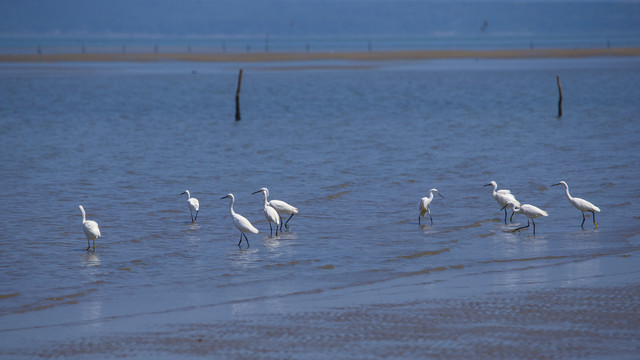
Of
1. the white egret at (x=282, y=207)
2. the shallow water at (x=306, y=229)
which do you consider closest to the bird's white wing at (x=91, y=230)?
the shallow water at (x=306, y=229)

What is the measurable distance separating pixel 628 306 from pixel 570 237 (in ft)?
15.4

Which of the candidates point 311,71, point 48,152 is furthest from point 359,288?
point 311,71

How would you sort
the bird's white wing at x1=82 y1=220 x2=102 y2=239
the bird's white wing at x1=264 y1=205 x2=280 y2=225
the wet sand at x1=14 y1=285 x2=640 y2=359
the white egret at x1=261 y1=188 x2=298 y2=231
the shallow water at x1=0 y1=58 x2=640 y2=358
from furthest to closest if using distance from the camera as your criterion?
the white egret at x1=261 y1=188 x2=298 y2=231, the bird's white wing at x1=264 y1=205 x2=280 y2=225, the bird's white wing at x1=82 y1=220 x2=102 y2=239, the shallow water at x1=0 y1=58 x2=640 y2=358, the wet sand at x1=14 y1=285 x2=640 y2=359

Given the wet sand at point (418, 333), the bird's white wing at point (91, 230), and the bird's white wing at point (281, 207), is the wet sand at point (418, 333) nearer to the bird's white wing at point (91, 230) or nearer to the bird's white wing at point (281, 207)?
the bird's white wing at point (91, 230)

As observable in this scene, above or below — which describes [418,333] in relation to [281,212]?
below

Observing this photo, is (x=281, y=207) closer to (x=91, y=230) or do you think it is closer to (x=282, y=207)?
(x=282, y=207)

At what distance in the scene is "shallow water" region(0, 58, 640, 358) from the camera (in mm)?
10586

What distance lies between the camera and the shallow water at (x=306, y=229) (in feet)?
34.7

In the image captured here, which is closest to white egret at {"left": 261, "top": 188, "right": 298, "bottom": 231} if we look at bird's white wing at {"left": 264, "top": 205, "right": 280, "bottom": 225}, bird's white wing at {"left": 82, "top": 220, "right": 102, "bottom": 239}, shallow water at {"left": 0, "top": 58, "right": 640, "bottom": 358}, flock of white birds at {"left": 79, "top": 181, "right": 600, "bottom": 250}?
flock of white birds at {"left": 79, "top": 181, "right": 600, "bottom": 250}

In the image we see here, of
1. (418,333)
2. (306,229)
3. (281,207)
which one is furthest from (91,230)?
(418,333)

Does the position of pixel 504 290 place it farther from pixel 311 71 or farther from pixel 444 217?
pixel 311 71

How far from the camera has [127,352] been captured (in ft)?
31.6

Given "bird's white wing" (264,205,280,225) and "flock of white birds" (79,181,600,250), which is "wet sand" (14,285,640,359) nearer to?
"flock of white birds" (79,181,600,250)

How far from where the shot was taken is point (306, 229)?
1703cm
